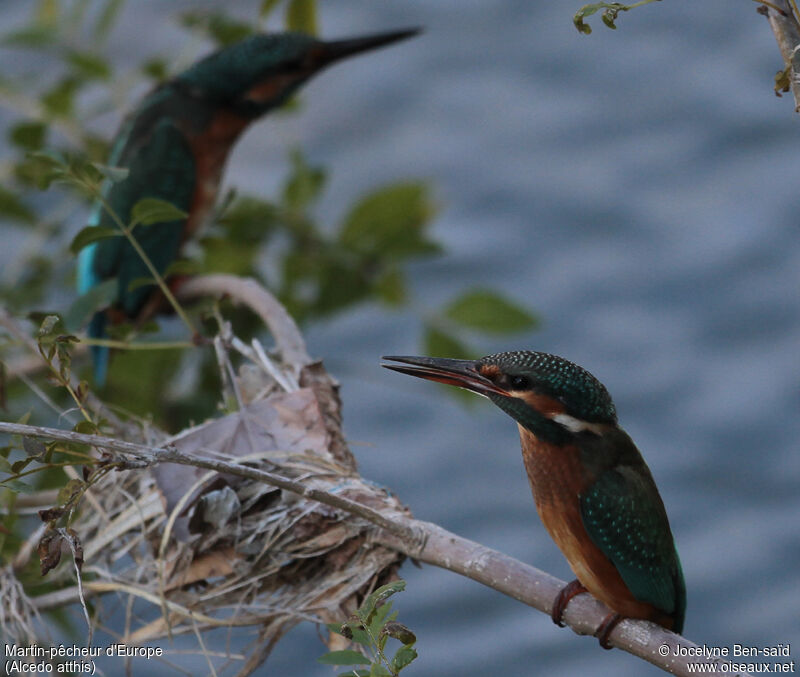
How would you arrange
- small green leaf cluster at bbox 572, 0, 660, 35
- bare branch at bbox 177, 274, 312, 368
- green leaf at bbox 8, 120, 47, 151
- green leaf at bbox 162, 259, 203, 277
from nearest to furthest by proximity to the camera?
1. small green leaf cluster at bbox 572, 0, 660, 35
2. green leaf at bbox 162, 259, 203, 277
3. bare branch at bbox 177, 274, 312, 368
4. green leaf at bbox 8, 120, 47, 151

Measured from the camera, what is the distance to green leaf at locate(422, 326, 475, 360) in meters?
2.34

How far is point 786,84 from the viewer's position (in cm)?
108

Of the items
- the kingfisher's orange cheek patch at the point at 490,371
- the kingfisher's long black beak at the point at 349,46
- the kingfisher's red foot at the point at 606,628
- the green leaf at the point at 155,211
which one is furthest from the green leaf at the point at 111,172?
the kingfisher's long black beak at the point at 349,46

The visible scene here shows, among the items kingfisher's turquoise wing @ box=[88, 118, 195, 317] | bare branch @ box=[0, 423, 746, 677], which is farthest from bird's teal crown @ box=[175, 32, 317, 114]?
bare branch @ box=[0, 423, 746, 677]

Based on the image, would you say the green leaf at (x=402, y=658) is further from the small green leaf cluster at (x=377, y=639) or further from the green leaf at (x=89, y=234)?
the green leaf at (x=89, y=234)

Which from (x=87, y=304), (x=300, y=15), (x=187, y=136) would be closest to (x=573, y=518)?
(x=87, y=304)

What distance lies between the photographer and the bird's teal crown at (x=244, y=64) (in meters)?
2.73

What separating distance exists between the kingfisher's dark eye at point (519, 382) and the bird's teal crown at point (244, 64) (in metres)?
1.51

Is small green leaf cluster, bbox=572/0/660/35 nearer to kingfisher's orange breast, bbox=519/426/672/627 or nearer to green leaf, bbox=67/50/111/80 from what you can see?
kingfisher's orange breast, bbox=519/426/672/627

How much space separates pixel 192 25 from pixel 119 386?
2.92 feet

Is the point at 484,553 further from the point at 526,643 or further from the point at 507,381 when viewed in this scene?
the point at 526,643

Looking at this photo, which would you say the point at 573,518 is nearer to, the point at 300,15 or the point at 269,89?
the point at 300,15

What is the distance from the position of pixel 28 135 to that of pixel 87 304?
3.40 ft

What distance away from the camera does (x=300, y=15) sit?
253cm
